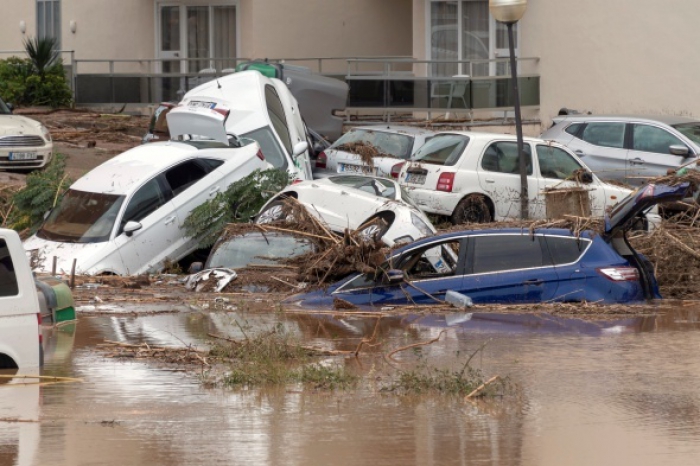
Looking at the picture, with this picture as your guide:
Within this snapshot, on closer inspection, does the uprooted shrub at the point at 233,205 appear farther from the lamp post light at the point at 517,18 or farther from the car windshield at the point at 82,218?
the lamp post light at the point at 517,18

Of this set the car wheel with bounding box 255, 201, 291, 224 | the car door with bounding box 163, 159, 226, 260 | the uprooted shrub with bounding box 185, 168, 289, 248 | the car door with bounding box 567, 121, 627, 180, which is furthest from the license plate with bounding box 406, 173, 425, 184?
the car door with bounding box 567, 121, 627, 180

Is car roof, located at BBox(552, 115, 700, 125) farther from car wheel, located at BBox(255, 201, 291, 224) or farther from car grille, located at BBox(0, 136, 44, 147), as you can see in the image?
car grille, located at BBox(0, 136, 44, 147)

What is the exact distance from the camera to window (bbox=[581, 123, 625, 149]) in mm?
22297

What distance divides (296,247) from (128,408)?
22.0 ft

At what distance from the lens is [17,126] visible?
A: 75.3 feet

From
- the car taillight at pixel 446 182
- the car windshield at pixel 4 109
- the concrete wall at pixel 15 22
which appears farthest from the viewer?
the concrete wall at pixel 15 22

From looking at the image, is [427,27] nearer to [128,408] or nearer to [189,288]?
[189,288]

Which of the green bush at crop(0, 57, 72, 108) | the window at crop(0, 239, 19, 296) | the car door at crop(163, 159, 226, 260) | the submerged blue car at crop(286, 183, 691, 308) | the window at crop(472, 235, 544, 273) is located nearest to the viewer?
the window at crop(0, 239, 19, 296)

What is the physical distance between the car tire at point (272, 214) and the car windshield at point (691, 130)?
26.0 feet

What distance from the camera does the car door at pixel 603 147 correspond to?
22.1 m

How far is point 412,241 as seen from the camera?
15.6 metres

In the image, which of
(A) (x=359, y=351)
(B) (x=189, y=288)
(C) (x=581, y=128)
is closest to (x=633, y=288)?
(A) (x=359, y=351)

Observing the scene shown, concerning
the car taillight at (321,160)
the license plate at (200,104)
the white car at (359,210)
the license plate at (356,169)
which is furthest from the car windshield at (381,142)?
the white car at (359,210)

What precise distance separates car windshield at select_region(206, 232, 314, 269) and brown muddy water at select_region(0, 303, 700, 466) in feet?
9.79
